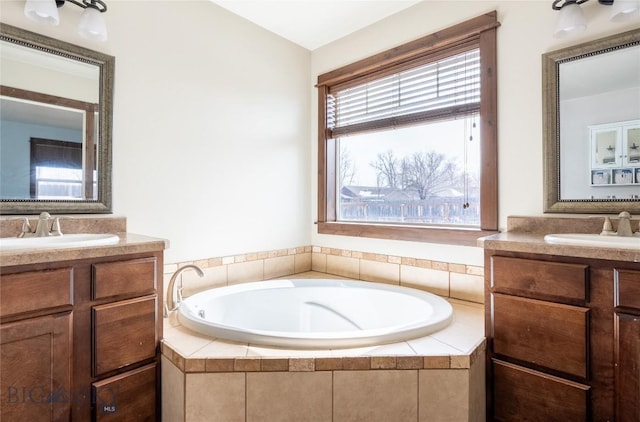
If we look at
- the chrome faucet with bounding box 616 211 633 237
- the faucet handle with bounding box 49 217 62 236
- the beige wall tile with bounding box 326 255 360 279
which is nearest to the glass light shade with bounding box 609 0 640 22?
the chrome faucet with bounding box 616 211 633 237

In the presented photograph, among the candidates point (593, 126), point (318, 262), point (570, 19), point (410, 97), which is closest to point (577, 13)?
point (570, 19)

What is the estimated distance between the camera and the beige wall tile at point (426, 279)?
2.07 metres

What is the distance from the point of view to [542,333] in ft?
4.35

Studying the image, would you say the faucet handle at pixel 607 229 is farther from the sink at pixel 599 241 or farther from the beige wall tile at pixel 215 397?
the beige wall tile at pixel 215 397

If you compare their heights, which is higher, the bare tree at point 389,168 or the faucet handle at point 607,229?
the bare tree at point 389,168

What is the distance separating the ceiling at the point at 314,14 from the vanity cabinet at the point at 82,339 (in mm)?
1743

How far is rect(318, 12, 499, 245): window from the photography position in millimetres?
1937

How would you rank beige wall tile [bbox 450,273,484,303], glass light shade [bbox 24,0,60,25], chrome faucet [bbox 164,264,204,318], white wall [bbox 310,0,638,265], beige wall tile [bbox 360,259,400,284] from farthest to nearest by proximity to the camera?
1. beige wall tile [bbox 360,259,400,284]
2. beige wall tile [bbox 450,273,484,303]
3. chrome faucet [bbox 164,264,204,318]
4. white wall [bbox 310,0,638,265]
5. glass light shade [bbox 24,0,60,25]

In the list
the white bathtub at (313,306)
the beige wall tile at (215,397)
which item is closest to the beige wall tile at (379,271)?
the white bathtub at (313,306)

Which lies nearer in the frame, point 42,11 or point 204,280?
point 42,11

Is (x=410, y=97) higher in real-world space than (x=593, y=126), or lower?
higher

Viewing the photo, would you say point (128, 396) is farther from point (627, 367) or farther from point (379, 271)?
point (627, 367)

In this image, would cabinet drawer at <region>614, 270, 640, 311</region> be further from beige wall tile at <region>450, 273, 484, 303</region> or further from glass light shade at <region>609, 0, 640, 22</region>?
glass light shade at <region>609, 0, 640, 22</region>

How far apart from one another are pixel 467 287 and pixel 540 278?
667 mm
